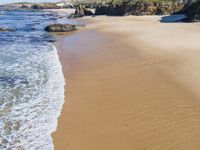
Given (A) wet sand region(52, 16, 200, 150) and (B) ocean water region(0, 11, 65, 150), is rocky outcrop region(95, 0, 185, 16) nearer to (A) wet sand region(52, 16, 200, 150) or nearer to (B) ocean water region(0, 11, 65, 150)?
(A) wet sand region(52, 16, 200, 150)

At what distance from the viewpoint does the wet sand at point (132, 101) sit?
28.7 ft

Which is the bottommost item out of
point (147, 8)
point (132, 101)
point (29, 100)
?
point (147, 8)

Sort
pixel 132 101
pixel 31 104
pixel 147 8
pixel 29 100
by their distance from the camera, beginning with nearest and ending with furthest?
pixel 132 101 < pixel 31 104 < pixel 29 100 < pixel 147 8

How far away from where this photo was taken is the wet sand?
8734 millimetres

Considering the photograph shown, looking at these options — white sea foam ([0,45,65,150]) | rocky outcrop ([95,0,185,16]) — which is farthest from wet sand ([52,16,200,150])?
rocky outcrop ([95,0,185,16])

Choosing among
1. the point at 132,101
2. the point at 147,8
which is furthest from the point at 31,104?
the point at 147,8

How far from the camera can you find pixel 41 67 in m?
17.4

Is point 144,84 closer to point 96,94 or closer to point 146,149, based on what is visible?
point 96,94

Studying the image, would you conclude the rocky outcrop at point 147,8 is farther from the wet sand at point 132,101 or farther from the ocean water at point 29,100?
the ocean water at point 29,100

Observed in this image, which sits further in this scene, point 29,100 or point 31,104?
point 29,100

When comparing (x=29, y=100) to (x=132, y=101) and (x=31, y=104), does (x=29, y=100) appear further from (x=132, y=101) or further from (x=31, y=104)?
(x=132, y=101)

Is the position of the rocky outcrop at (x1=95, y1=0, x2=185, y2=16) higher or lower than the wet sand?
lower

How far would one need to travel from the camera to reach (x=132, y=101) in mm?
11555

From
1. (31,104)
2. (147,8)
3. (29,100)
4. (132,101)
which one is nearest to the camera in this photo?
(132,101)
